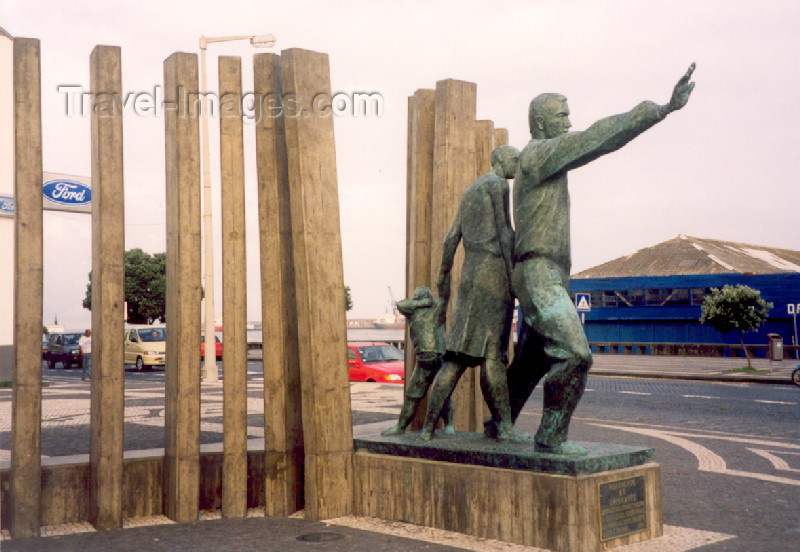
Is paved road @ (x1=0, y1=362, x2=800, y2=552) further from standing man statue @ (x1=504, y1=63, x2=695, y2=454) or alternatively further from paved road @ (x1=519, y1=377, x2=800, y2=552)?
standing man statue @ (x1=504, y1=63, x2=695, y2=454)

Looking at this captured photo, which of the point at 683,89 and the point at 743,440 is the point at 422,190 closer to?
the point at 683,89

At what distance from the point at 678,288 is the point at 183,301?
38.8 metres

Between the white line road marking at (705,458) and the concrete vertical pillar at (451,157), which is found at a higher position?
the concrete vertical pillar at (451,157)

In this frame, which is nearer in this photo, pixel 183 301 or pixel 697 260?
pixel 183 301

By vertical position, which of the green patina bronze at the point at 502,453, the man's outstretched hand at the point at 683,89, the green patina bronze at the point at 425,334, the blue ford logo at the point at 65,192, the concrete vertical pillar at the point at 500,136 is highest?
the blue ford logo at the point at 65,192

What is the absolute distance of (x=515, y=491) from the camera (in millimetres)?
5379

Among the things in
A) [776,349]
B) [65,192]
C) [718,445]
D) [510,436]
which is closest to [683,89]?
[510,436]

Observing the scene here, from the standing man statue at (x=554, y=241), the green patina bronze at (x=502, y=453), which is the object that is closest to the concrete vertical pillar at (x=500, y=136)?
the standing man statue at (x=554, y=241)

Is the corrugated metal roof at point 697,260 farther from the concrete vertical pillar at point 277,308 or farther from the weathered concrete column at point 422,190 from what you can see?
the concrete vertical pillar at point 277,308

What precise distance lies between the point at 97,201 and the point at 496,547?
3509 mm

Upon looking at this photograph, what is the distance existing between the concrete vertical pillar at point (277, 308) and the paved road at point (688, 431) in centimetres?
113

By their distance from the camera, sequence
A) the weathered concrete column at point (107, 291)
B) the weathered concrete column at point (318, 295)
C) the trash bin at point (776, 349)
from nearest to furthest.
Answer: the weathered concrete column at point (107, 291), the weathered concrete column at point (318, 295), the trash bin at point (776, 349)

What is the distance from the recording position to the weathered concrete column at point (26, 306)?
227 inches

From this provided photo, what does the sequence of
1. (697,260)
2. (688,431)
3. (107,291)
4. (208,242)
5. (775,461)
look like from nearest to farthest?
(107,291), (775,461), (688,431), (208,242), (697,260)
